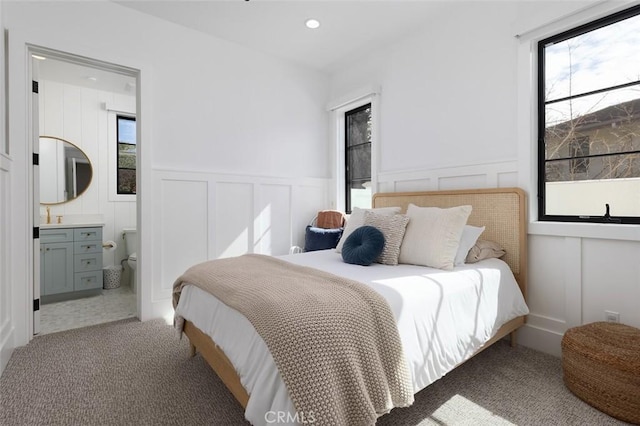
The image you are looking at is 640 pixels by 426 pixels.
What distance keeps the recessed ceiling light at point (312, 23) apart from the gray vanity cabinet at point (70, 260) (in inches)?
128

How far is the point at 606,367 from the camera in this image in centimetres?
151

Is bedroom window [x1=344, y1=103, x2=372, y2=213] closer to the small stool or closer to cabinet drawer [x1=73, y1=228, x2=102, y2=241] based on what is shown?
the small stool

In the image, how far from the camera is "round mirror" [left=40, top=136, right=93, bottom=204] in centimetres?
379

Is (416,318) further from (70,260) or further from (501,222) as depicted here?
(70,260)

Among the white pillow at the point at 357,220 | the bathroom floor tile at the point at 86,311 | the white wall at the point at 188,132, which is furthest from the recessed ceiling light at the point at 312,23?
the bathroom floor tile at the point at 86,311

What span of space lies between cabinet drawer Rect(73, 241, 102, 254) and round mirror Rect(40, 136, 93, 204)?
2.25 ft

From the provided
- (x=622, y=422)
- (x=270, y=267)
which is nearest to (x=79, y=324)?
(x=270, y=267)

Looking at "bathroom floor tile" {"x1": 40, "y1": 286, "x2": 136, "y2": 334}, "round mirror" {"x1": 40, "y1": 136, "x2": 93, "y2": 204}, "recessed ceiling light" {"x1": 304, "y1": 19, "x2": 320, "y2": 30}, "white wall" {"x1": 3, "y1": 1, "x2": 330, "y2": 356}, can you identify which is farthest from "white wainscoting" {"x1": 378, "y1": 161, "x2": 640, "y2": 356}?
"round mirror" {"x1": 40, "y1": 136, "x2": 93, "y2": 204}

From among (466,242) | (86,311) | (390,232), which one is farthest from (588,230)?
(86,311)

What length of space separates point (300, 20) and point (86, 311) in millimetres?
3462

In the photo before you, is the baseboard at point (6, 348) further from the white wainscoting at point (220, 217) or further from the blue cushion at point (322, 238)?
the blue cushion at point (322, 238)

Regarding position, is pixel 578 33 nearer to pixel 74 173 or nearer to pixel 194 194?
pixel 194 194

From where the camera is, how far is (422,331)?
4.57 feet

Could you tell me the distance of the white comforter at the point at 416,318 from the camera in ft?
3.54
